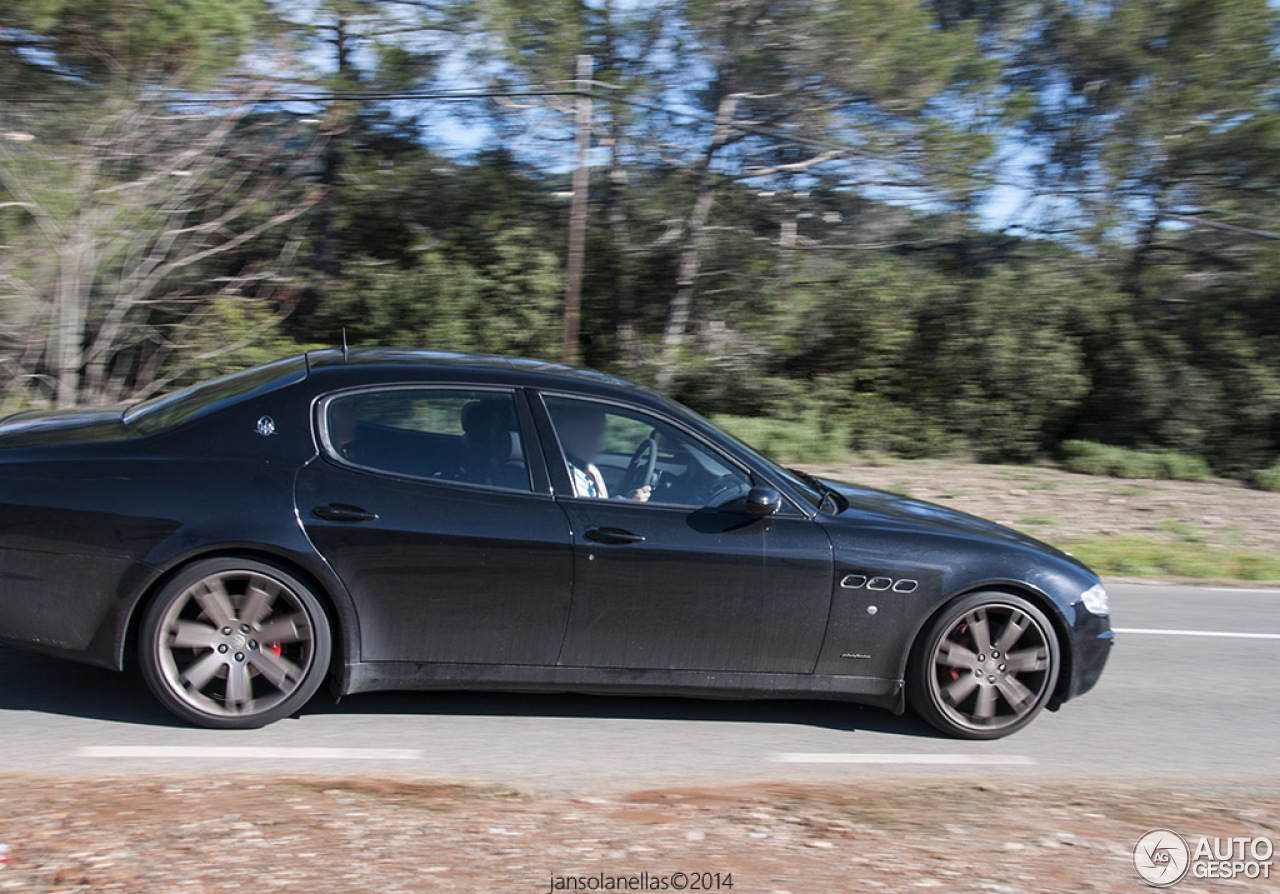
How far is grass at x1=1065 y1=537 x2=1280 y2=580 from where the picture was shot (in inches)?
374

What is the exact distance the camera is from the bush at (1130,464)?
1515 centimetres

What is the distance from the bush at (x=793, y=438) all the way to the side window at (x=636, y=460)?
9.30 m

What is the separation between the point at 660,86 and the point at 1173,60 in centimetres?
702

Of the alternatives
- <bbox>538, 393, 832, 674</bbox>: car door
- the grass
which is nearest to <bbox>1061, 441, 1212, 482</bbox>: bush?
the grass

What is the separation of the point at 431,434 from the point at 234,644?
3.80 ft

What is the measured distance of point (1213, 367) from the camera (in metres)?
16.3

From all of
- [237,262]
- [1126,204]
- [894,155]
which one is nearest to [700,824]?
[894,155]

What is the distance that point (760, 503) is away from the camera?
495cm

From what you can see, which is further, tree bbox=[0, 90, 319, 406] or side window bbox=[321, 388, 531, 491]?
tree bbox=[0, 90, 319, 406]

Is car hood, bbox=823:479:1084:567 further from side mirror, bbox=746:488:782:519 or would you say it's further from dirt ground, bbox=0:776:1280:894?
dirt ground, bbox=0:776:1280:894

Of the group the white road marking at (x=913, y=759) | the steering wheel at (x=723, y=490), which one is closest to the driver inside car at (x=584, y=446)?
the steering wheel at (x=723, y=490)

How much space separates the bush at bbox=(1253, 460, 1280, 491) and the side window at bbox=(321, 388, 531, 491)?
1315 centimetres

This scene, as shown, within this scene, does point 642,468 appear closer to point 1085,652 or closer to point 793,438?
point 1085,652

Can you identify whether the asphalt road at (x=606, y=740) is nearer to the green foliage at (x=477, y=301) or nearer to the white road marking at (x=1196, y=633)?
the white road marking at (x=1196, y=633)
